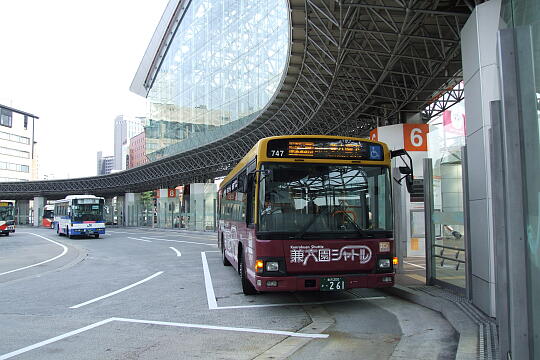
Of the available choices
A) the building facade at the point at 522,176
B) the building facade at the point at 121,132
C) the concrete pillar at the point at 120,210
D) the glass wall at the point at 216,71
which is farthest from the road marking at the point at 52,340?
the building facade at the point at 121,132

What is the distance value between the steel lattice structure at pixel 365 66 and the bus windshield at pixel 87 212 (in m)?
12.9

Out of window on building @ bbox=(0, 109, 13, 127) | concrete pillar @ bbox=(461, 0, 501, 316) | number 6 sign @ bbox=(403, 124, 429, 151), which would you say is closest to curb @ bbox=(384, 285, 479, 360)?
concrete pillar @ bbox=(461, 0, 501, 316)

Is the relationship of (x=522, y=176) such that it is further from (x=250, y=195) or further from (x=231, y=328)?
(x=250, y=195)

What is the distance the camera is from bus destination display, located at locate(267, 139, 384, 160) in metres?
7.70

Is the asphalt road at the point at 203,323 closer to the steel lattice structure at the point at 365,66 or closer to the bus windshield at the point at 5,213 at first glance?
the steel lattice structure at the point at 365,66

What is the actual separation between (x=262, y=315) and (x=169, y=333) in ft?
5.72

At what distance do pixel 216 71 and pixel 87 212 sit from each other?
18.8m

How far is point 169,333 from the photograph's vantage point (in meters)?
6.52

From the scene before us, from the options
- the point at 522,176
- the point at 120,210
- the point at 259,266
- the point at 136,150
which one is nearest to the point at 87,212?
the point at 259,266

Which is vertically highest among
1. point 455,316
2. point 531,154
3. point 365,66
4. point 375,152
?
point 365,66

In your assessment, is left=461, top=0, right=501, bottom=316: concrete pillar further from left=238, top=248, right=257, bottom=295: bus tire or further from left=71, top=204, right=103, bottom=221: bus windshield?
left=71, top=204, right=103, bottom=221: bus windshield

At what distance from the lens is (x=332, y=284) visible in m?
7.21

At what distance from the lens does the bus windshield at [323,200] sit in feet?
24.2

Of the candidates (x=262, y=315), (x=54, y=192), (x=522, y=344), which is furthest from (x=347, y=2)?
(x=54, y=192)
